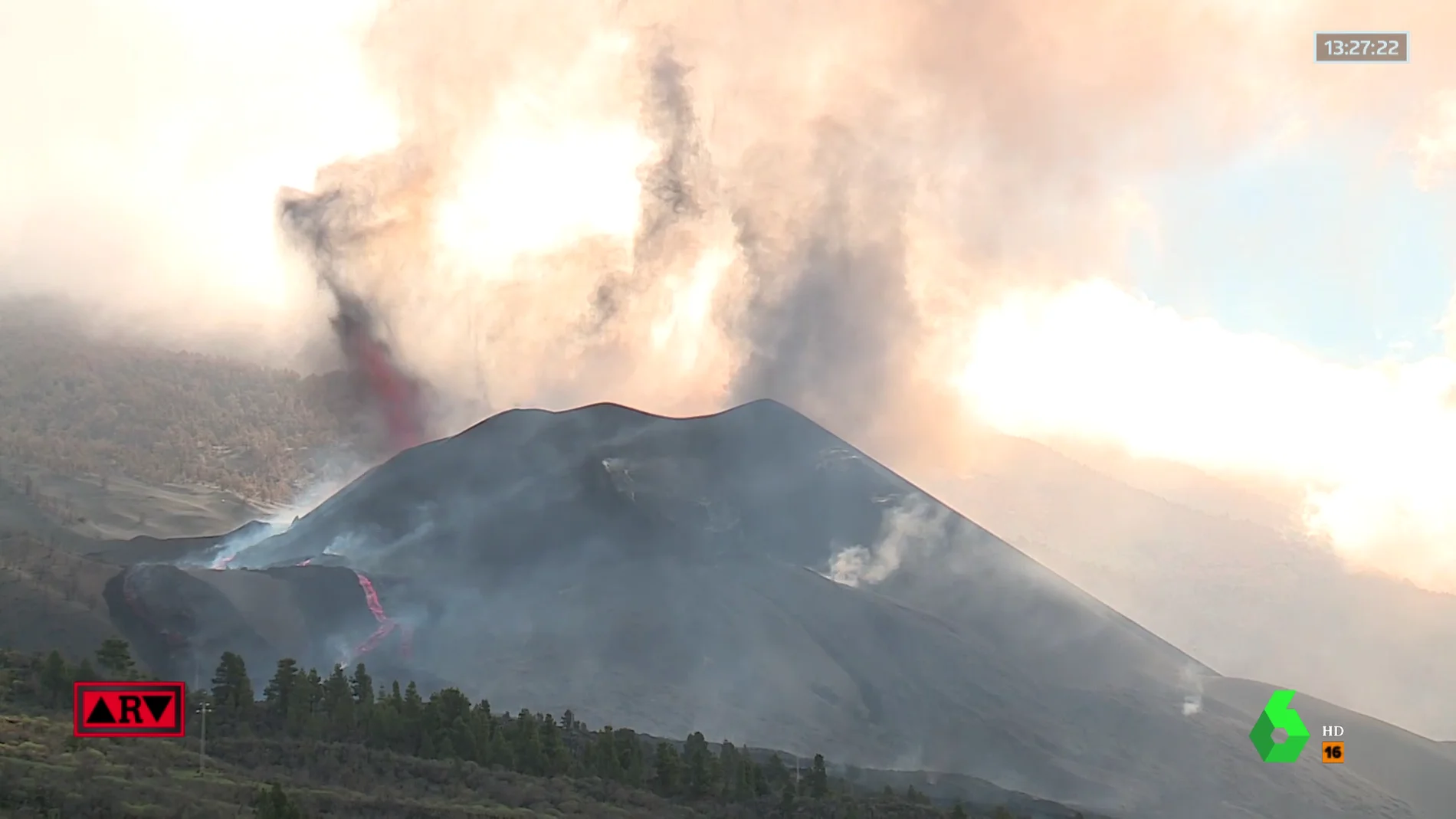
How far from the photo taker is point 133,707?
80.6 m

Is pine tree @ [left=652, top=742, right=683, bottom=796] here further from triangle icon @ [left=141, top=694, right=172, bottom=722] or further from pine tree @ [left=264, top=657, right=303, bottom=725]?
triangle icon @ [left=141, top=694, right=172, bottom=722]

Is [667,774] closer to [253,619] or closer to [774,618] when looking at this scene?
[253,619]

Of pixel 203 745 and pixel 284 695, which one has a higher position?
pixel 284 695

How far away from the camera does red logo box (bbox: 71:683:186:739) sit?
75750 mm

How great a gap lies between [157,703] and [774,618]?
291ft

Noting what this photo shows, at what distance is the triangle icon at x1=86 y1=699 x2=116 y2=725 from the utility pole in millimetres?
4437

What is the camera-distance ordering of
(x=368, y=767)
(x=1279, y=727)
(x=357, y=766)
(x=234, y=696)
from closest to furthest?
1. (x=357, y=766)
2. (x=368, y=767)
3. (x=234, y=696)
4. (x=1279, y=727)

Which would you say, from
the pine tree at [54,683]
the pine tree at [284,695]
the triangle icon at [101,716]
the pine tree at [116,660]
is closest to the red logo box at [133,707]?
the triangle icon at [101,716]

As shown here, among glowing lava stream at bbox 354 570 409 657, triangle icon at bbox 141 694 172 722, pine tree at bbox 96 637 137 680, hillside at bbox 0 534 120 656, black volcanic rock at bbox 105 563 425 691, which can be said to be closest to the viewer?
triangle icon at bbox 141 694 172 722

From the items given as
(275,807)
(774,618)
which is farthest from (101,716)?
(774,618)

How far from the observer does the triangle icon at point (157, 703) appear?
7981cm

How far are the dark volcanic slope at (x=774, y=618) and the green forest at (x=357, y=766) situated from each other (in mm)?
42491

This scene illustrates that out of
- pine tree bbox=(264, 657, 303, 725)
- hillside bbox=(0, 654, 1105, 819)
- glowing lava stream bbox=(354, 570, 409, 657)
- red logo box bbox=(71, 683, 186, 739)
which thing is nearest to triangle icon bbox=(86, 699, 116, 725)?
red logo box bbox=(71, 683, 186, 739)

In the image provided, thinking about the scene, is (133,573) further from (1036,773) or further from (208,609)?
(1036,773)
